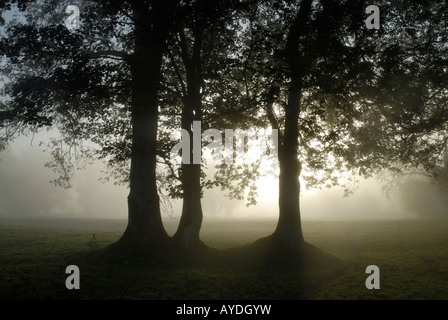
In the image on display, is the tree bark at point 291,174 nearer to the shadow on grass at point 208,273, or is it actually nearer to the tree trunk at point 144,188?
the shadow on grass at point 208,273

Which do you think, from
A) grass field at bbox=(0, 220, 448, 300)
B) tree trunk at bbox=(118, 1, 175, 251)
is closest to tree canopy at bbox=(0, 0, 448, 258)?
tree trunk at bbox=(118, 1, 175, 251)

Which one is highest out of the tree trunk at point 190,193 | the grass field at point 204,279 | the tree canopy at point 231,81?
the tree canopy at point 231,81

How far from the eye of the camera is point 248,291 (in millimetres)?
9617

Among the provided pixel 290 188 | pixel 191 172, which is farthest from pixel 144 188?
pixel 290 188

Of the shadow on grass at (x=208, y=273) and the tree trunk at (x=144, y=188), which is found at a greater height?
the tree trunk at (x=144, y=188)

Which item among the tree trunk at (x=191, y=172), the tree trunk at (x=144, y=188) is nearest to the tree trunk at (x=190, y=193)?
the tree trunk at (x=191, y=172)

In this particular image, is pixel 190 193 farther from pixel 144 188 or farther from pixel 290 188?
pixel 290 188

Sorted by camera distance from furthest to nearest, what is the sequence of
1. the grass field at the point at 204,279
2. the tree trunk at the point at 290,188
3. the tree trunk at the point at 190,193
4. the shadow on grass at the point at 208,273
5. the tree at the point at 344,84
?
1. the tree trunk at the point at 190,193
2. the tree trunk at the point at 290,188
3. the tree at the point at 344,84
4. the shadow on grass at the point at 208,273
5. the grass field at the point at 204,279

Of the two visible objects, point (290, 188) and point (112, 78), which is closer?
point (112, 78)

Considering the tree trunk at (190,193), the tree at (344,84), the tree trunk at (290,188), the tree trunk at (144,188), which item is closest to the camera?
the tree at (344,84)
